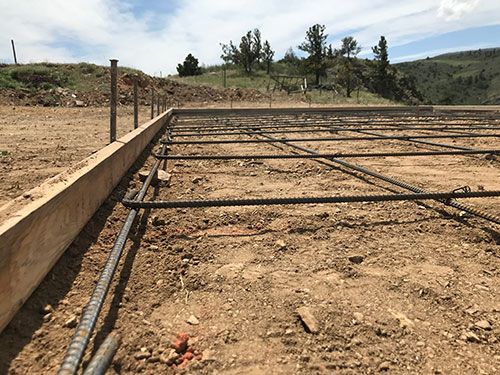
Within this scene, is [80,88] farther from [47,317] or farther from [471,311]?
[471,311]

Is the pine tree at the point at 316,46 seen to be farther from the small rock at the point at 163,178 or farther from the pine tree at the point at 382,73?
the small rock at the point at 163,178

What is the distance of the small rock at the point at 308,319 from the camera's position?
58.4 inches

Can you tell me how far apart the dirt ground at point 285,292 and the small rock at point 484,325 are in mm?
11

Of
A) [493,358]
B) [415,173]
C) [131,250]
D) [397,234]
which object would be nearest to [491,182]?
[415,173]

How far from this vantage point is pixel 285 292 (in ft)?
5.85

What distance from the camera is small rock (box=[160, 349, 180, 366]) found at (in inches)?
51.7

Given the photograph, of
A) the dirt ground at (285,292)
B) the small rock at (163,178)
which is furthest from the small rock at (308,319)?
the small rock at (163,178)

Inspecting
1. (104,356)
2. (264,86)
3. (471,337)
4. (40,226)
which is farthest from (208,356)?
(264,86)

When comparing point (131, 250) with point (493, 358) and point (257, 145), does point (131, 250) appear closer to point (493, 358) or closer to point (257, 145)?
point (493, 358)

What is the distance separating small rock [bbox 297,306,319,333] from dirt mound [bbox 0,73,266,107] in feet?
47.5

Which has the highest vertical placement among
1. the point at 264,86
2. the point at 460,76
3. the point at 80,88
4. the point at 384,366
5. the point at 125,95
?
the point at 460,76

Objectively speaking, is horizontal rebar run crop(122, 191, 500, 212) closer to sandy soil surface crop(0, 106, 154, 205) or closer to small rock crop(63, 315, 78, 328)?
small rock crop(63, 315, 78, 328)

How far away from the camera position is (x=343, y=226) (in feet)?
8.59

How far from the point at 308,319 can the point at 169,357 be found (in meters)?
0.64
